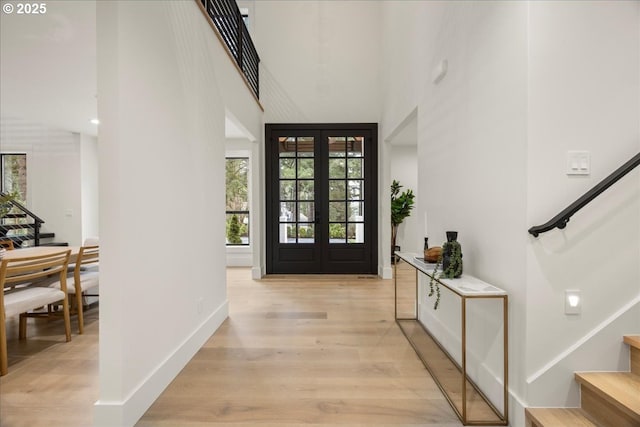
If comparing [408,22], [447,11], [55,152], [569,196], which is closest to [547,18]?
[569,196]

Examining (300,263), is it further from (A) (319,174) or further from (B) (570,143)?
(B) (570,143)

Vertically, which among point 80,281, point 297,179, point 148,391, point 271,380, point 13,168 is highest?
point 13,168

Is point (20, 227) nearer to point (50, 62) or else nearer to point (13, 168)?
point (13, 168)

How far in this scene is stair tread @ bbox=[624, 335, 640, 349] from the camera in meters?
1.54

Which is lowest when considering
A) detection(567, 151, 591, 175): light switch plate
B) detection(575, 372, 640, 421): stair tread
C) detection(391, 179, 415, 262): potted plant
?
detection(575, 372, 640, 421): stair tread

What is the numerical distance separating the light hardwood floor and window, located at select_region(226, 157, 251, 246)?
3.54 metres

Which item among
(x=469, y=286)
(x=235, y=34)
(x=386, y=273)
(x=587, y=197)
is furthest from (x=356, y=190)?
Result: (x=587, y=197)

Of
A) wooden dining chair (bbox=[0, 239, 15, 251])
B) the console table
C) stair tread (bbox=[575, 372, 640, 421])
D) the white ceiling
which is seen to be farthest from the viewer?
wooden dining chair (bbox=[0, 239, 15, 251])

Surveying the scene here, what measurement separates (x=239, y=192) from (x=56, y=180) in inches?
141

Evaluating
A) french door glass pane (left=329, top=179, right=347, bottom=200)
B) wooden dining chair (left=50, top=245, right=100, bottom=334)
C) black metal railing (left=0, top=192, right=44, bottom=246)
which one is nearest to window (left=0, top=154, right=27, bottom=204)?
black metal railing (left=0, top=192, right=44, bottom=246)

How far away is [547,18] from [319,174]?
13.4ft

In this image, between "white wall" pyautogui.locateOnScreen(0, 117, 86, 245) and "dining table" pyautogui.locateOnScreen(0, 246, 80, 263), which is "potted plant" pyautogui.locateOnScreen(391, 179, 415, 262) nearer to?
"dining table" pyautogui.locateOnScreen(0, 246, 80, 263)

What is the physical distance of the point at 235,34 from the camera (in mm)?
4008

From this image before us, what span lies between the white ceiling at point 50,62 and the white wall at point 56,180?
3.85 ft
